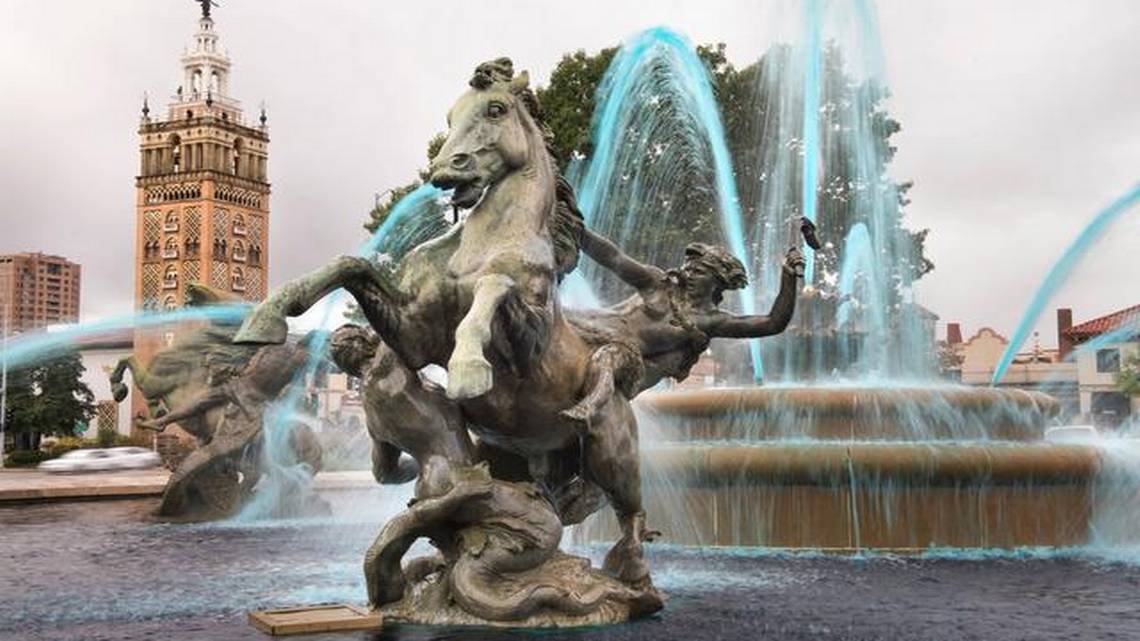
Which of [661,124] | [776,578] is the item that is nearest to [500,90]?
[776,578]

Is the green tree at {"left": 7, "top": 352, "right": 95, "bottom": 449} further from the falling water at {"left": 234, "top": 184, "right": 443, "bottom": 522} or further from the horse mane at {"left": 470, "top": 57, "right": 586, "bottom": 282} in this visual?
the horse mane at {"left": 470, "top": 57, "right": 586, "bottom": 282}

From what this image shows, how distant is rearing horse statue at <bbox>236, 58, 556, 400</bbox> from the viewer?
5480mm

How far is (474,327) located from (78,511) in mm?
11240

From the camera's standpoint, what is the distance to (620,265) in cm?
684

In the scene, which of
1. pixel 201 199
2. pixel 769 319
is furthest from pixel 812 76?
pixel 201 199

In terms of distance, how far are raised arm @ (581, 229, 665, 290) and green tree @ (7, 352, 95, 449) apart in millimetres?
55702

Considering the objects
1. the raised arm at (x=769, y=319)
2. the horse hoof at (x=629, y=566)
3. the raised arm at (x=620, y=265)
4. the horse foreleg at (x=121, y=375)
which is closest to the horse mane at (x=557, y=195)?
the raised arm at (x=620, y=265)

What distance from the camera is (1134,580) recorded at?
7.33 meters

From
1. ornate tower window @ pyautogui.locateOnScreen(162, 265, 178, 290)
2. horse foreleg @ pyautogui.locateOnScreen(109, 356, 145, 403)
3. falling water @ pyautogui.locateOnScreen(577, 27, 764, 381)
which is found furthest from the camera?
ornate tower window @ pyautogui.locateOnScreen(162, 265, 178, 290)

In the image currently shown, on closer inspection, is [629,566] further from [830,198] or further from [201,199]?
[201,199]

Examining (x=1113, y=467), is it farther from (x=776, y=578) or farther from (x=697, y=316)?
(x=697, y=316)

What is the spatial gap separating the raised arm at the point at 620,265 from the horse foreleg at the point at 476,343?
142 centimetres

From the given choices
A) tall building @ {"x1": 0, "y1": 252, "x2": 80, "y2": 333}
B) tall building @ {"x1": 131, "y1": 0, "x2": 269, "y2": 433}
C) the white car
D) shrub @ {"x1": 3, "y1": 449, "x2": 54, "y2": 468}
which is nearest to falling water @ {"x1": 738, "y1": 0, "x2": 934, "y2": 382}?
the white car

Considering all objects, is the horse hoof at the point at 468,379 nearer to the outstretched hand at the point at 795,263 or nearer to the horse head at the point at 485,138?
the horse head at the point at 485,138
